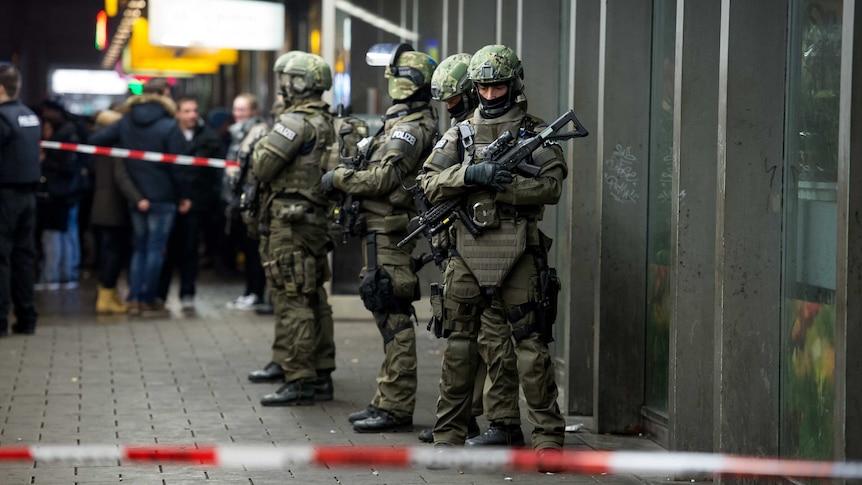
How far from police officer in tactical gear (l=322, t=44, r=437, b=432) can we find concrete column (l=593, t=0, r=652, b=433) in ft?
3.21

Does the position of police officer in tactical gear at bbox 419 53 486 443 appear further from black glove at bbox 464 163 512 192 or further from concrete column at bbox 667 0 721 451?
concrete column at bbox 667 0 721 451

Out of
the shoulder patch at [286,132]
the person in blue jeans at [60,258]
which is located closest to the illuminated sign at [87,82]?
the person in blue jeans at [60,258]

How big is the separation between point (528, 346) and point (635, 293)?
1227 mm

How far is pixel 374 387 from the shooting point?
9.14 meters

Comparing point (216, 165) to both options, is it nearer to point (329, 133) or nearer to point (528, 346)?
point (329, 133)

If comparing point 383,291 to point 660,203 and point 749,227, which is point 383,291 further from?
point 749,227

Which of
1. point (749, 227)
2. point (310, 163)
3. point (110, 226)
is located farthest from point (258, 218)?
point (110, 226)

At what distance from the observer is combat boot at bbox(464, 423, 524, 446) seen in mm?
6879

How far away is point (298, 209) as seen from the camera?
843 cm

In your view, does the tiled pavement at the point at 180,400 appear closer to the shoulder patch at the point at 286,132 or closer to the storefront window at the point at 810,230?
the storefront window at the point at 810,230

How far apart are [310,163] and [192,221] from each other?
556 centimetres

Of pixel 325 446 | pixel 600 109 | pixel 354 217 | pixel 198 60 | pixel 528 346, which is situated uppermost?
pixel 198 60

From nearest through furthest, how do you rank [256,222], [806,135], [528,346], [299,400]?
[806,135] → [528,346] → [299,400] → [256,222]

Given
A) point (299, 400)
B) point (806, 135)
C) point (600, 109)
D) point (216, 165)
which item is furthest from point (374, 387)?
point (216, 165)
